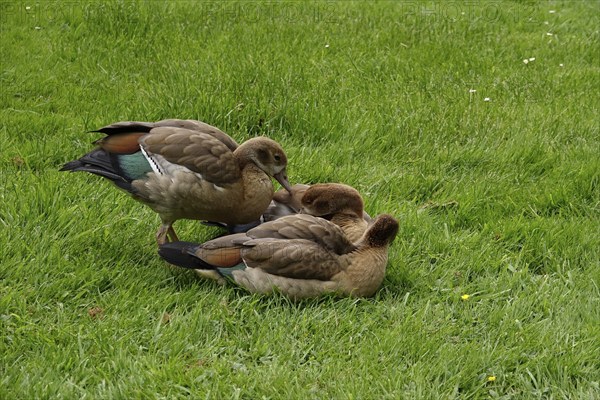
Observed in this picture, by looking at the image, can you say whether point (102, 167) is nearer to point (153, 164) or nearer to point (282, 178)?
point (153, 164)

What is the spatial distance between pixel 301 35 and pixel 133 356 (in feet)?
16.5

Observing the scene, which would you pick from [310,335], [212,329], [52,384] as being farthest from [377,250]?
[52,384]

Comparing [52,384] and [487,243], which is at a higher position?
[52,384]

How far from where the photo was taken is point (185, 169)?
4.93 metres

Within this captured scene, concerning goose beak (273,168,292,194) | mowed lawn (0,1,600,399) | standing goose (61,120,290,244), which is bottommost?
mowed lawn (0,1,600,399)

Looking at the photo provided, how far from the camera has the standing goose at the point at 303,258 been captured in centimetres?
467

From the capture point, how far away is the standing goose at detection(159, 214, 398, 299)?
15.3 ft

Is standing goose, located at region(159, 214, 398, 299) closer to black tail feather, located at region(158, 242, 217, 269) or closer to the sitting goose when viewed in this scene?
black tail feather, located at region(158, 242, 217, 269)

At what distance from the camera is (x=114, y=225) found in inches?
206

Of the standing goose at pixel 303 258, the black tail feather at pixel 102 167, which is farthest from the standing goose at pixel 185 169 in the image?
the standing goose at pixel 303 258

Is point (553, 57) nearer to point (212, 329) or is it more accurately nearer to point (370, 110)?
point (370, 110)

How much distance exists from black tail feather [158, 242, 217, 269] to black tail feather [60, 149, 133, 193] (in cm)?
48

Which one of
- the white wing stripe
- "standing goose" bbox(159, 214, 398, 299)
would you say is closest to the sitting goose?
"standing goose" bbox(159, 214, 398, 299)

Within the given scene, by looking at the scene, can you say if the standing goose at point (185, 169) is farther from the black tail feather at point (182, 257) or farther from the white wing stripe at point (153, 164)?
the black tail feather at point (182, 257)
